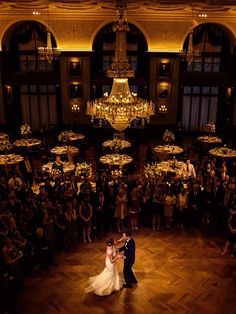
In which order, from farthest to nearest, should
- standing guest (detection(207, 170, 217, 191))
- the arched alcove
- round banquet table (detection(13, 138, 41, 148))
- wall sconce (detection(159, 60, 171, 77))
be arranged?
the arched alcove < wall sconce (detection(159, 60, 171, 77)) < round banquet table (detection(13, 138, 41, 148)) < standing guest (detection(207, 170, 217, 191))

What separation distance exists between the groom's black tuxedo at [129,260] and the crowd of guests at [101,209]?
1833mm

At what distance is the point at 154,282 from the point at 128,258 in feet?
3.14

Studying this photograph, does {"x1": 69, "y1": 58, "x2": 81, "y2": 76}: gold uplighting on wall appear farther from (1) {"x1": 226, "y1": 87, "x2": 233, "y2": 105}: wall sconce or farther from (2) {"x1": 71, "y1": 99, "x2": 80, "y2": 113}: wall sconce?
(1) {"x1": 226, "y1": 87, "x2": 233, "y2": 105}: wall sconce

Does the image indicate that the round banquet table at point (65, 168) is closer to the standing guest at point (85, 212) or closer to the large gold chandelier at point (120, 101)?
the large gold chandelier at point (120, 101)

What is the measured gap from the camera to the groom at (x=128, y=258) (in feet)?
24.1

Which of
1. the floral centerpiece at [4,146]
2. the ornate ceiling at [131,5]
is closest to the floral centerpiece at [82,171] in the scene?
the floral centerpiece at [4,146]

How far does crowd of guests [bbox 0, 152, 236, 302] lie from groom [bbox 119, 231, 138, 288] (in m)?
1.83

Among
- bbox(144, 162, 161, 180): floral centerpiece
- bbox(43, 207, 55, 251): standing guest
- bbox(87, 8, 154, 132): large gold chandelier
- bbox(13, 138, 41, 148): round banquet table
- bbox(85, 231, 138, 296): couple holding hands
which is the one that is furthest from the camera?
bbox(13, 138, 41, 148): round banquet table

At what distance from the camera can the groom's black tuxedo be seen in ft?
24.2

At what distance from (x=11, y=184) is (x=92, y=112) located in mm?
3261

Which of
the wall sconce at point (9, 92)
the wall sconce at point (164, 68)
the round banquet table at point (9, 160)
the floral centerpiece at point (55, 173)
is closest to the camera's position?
the floral centerpiece at point (55, 173)

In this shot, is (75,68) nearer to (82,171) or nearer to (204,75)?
(204,75)

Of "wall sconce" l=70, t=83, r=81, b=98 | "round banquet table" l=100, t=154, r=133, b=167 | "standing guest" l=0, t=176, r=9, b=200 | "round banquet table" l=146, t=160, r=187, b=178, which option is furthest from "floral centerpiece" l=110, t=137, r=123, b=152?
"wall sconce" l=70, t=83, r=81, b=98

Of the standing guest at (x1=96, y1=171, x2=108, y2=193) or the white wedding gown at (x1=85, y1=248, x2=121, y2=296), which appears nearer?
the white wedding gown at (x1=85, y1=248, x2=121, y2=296)
